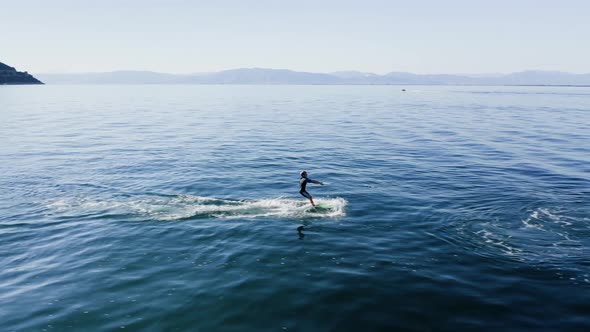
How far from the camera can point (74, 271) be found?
62.2 feet

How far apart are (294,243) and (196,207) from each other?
31.7ft

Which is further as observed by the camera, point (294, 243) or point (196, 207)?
point (196, 207)

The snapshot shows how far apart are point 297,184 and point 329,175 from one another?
14.3ft

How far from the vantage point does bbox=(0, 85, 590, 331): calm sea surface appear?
15.2 m

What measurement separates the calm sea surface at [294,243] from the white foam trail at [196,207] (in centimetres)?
18

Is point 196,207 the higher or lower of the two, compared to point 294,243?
higher

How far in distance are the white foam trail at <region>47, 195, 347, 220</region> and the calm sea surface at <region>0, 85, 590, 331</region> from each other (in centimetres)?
18

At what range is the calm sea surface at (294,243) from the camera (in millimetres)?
15180

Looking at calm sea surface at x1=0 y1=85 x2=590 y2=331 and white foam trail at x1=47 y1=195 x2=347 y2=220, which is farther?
white foam trail at x1=47 y1=195 x2=347 y2=220

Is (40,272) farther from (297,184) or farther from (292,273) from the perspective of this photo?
(297,184)

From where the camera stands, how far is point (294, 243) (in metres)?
21.7

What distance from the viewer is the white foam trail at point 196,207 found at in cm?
2642

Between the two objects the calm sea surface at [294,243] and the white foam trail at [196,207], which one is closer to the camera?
the calm sea surface at [294,243]

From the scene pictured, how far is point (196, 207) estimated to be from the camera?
2770 centimetres
